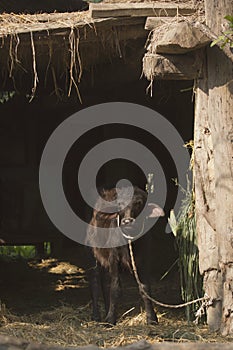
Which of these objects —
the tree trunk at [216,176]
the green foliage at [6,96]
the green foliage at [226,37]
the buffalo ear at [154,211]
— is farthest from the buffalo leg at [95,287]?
the green foliage at [6,96]

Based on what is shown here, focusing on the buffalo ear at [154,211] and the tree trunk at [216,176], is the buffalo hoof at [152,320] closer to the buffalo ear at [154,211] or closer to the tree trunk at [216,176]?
the tree trunk at [216,176]

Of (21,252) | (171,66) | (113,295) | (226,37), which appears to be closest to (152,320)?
(113,295)

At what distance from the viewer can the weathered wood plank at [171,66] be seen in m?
6.32

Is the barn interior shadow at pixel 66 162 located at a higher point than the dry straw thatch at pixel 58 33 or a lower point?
lower

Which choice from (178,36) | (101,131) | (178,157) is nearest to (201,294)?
(178,36)

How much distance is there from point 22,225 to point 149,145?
7.68 ft

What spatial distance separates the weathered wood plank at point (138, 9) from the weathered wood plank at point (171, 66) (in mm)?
375

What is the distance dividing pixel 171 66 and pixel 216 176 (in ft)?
3.39

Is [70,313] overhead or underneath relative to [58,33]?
underneath

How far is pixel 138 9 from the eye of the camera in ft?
20.8

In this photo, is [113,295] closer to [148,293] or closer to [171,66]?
[148,293]

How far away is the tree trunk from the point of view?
625 centimetres

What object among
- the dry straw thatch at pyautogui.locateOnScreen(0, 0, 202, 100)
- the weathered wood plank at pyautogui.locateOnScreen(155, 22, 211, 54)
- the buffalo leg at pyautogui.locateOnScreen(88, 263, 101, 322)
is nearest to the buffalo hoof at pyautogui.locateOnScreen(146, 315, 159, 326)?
the buffalo leg at pyautogui.locateOnScreen(88, 263, 101, 322)

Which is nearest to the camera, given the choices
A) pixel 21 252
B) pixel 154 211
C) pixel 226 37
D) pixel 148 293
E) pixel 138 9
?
pixel 226 37
